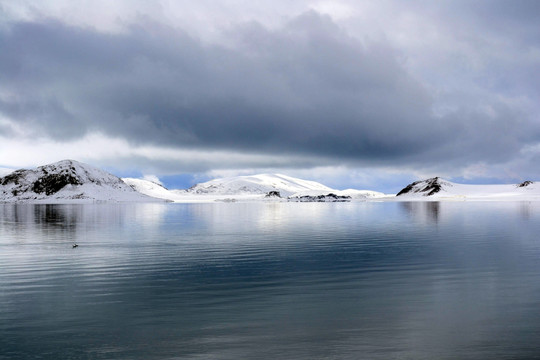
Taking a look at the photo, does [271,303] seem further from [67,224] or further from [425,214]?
[425,214]

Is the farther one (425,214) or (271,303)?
(425,214)

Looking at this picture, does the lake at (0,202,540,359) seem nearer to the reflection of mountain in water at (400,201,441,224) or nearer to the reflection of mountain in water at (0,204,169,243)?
the reflection of mountain in water at (0,204,169,243)

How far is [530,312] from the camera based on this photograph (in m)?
19.3

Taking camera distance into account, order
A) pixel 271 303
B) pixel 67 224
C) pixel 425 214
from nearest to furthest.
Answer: pixel 271 303 → pixel 67 224 → pixel 425 214

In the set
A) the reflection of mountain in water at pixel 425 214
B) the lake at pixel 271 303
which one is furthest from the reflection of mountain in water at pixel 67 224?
the reflection of mountain in water at pixel 425 214

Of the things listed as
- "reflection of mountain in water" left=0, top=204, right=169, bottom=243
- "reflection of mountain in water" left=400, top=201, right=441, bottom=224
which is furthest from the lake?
"reflection of mountain in water" left=400, top=201, right=441, bottom=224

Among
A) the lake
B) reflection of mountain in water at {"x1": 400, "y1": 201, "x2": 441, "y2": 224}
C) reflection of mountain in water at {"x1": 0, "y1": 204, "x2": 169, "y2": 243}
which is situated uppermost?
reflection of mountain in water at {"x1": 0, "y1": 204, "x2": 169, "y2": 243}

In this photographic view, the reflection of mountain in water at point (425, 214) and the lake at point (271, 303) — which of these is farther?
the reflection of mountain in water at point (425, 214)

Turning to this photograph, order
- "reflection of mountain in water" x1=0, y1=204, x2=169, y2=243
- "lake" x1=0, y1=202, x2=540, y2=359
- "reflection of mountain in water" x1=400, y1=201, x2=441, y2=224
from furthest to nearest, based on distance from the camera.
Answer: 1. "reflection of mountain in water" x1=400, y1=201, x2=441, y2=224
2. "reflection of mountain in water" x1=0, y1=204, x2=169, y2=243
3. "lake" x1=0, y1=202, x2=540, y2=359

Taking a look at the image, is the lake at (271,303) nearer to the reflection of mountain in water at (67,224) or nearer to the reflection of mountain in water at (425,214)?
the reflection of mountain in water at (67,224)

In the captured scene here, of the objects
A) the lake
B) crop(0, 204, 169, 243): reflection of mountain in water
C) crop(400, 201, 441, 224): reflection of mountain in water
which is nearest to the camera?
the lake

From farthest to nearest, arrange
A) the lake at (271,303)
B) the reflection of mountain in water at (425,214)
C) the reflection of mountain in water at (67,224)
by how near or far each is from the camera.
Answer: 1. the reflection of mountain in water at (425,214)
2. the reflection of mountain in water at (67,224)
3. the lake at (271,303)

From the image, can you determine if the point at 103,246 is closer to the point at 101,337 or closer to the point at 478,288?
the point at 101,337

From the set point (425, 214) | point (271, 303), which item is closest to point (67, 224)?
point (271, 303)
